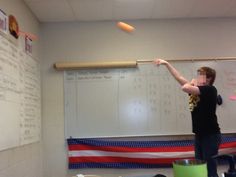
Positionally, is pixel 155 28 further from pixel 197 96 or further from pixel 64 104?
pixel 197 96

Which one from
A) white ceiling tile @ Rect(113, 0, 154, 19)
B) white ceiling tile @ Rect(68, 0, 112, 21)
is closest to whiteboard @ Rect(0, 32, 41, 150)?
white ceiling tile @ Rect(68, 0, 112, 21)

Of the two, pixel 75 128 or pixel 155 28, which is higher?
pixel 155 28

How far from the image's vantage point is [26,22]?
2.99m

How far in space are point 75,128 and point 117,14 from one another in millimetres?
1352

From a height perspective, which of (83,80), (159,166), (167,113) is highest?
(83,80)

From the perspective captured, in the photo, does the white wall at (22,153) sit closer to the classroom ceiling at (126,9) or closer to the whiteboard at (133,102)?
the classroom ceiling at (126,9)

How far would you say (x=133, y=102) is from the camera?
3424 mm

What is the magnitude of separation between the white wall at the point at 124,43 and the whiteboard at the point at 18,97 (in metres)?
0.22

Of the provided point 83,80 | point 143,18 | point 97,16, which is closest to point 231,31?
point 143,18

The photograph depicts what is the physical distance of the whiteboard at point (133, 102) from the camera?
3.40 metres

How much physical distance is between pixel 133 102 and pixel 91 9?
1113 mm

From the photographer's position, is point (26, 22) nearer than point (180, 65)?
Yes

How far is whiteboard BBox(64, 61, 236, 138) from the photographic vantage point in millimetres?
3400

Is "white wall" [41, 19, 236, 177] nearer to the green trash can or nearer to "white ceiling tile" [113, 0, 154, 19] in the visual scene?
"white ceiling tile" [113, 0, 154, 19]
